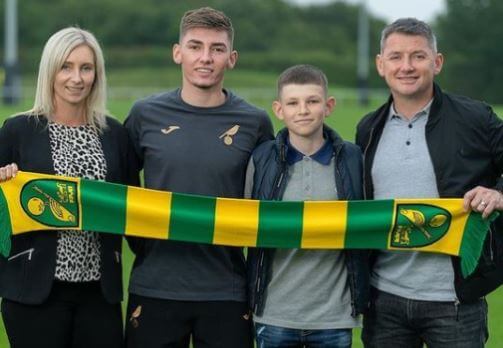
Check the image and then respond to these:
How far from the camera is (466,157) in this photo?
17.5 feet

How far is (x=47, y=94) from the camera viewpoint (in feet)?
18.1

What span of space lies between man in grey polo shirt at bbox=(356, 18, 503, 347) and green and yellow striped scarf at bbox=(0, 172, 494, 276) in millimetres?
79

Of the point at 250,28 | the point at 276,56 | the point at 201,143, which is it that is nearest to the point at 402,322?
the point at 201,143

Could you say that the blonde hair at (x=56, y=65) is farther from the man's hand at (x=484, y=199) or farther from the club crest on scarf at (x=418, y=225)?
the man's hand at (x=484, y=199)

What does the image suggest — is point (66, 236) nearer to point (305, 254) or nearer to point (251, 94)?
point (305, 254)

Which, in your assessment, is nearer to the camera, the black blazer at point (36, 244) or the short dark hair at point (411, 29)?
the black blazer at point (36, 244)

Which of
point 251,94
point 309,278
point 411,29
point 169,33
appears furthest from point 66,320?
point 169,33

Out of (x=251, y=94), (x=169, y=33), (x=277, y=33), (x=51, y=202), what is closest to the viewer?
(x=51, y=202)

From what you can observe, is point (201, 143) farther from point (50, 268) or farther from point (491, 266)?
point (491, 266)

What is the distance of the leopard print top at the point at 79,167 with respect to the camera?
546 cm

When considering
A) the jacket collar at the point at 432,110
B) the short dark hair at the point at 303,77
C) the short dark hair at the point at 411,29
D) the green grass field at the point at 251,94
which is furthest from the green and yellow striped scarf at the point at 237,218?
the green grass field at the point at 251,94

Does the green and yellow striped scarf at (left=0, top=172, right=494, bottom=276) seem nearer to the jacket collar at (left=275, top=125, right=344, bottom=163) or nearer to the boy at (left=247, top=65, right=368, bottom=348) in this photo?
the boy at (left=247, top=65, right=368, bottom=348)

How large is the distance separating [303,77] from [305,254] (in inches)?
33.8

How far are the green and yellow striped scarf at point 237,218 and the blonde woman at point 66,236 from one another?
3.0 inches
